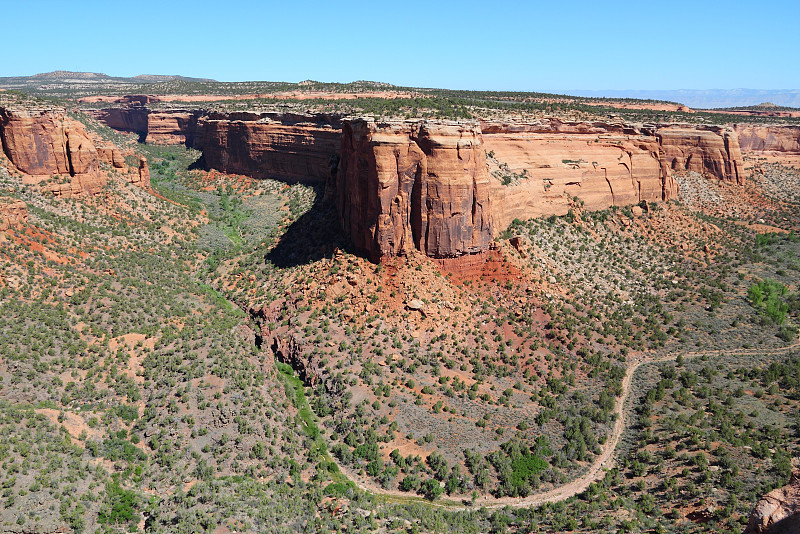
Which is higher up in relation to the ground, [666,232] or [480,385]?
Answer: [666,232]

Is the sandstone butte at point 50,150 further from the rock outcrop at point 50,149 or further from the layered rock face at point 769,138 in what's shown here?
the layered rock face at point 769,138

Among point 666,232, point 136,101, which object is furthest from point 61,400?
point 136,101

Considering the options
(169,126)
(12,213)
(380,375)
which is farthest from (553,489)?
(169,126)

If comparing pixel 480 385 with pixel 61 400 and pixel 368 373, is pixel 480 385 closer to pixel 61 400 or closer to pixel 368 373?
pixel 368 373

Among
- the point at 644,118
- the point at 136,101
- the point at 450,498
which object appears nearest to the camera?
the point at 450,498

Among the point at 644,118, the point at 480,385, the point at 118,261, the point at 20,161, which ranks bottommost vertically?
the point at 480,385

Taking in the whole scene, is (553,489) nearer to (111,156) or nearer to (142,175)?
(142,175)

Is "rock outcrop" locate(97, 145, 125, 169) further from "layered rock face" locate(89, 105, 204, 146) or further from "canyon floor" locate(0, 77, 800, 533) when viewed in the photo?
"layered rock face" locate(89, 105, 204, 146)
